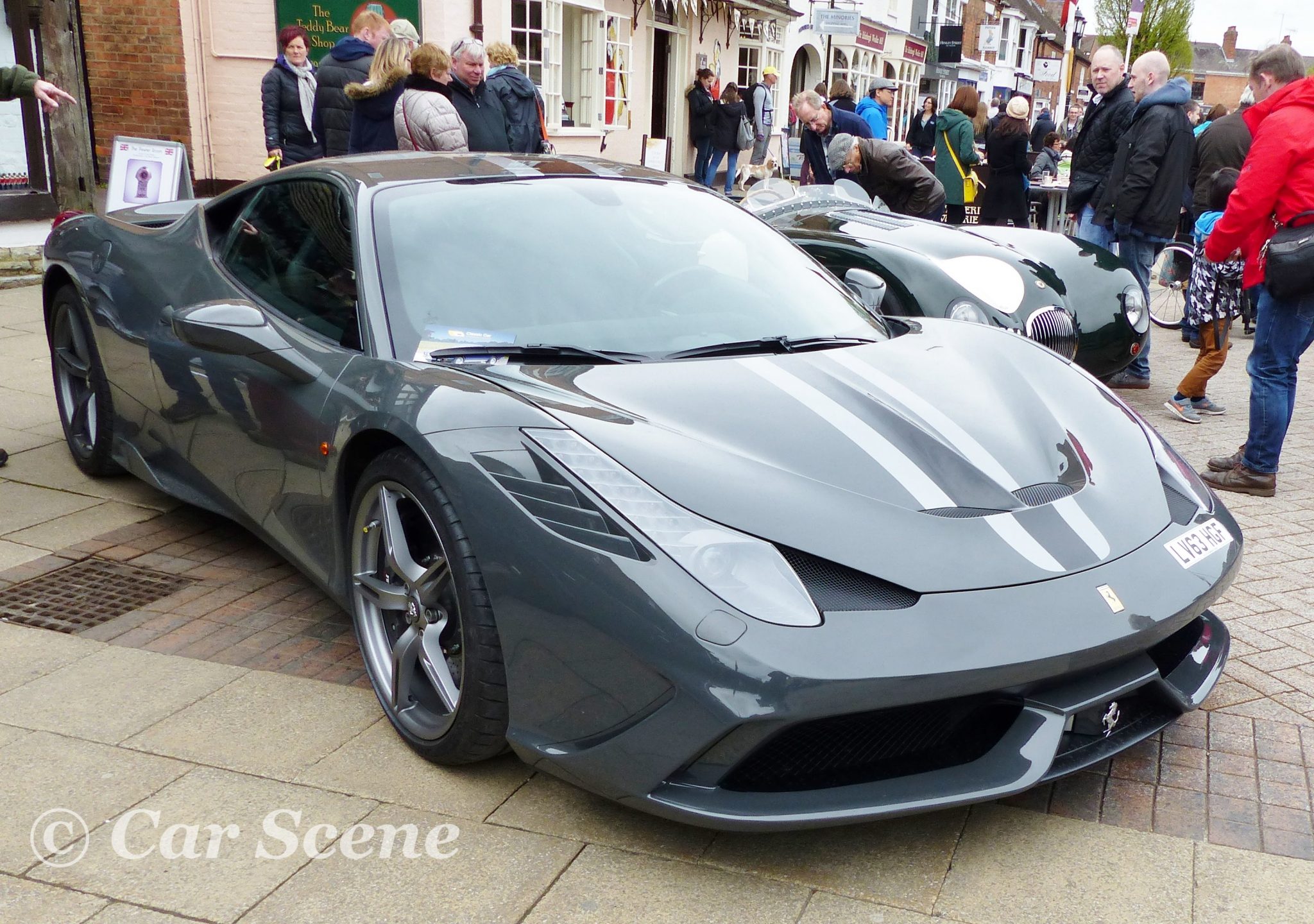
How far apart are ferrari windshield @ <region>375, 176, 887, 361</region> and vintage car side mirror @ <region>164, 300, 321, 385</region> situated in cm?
33

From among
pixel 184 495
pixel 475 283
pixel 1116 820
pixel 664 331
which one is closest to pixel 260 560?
pixel 184 495

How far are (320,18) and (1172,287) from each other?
8706mm

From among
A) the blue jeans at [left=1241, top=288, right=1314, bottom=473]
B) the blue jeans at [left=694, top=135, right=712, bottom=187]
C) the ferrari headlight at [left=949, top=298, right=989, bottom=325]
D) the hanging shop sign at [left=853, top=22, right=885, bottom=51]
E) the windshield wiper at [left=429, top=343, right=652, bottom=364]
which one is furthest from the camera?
the hanging shop sign at [left=853, top=22, right=885, bottom=51]

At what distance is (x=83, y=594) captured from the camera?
3.67 meters

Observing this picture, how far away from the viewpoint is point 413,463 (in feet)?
8.34

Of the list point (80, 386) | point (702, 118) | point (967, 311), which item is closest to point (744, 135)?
point (702, 118)

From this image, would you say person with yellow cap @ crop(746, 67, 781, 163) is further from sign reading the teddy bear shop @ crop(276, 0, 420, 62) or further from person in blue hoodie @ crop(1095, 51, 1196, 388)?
person in blue hoodie @ crop(1095, 51, 1196, 388)

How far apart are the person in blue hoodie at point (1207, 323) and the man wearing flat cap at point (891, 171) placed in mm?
1918

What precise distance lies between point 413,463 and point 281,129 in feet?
22.5

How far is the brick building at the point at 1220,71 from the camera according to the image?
94.2 m

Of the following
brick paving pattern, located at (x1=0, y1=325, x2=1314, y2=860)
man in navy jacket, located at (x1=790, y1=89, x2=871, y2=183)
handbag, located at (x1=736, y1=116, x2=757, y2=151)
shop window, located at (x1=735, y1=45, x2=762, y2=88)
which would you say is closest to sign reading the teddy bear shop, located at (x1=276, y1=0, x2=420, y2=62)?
man in navy jacket, located at (x1=790, y1=89, x2=871, y2=183)

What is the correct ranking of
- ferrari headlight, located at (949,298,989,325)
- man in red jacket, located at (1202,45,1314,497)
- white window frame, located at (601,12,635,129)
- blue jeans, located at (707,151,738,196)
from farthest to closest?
blue jeans, located at (707,151,738,196), white window frame, located at (601,12,635,129), ferrari headlight, located at (949,298,989,325), man in red jacket, located at (1202,45,1314,497)

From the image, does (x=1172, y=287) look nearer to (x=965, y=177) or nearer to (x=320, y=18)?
(x=965, y=177)

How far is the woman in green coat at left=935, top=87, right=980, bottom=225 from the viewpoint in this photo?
1104cm
